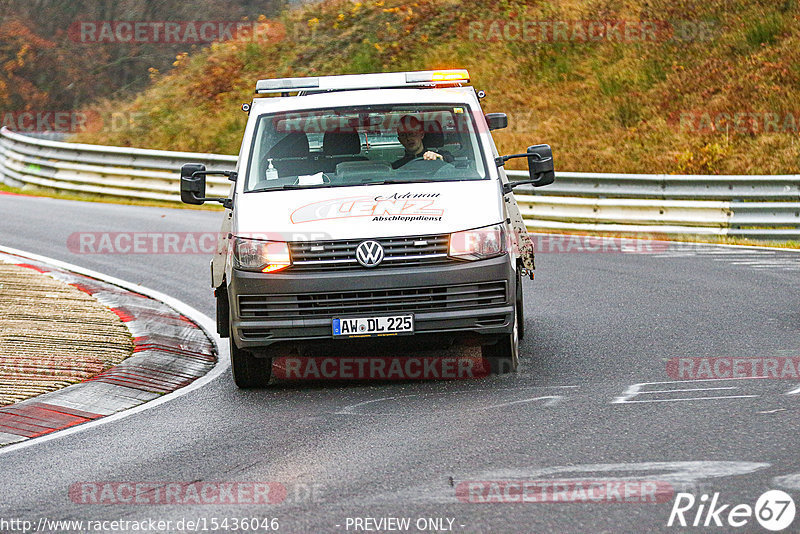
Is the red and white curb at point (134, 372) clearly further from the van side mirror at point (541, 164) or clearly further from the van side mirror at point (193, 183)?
the van side mirror at point (541, 164)

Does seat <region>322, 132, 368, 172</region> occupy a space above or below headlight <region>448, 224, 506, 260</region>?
above

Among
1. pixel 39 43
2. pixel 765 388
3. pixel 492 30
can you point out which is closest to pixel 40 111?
pixel 39 43

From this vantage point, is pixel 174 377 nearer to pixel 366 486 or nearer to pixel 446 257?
pixel 446 257

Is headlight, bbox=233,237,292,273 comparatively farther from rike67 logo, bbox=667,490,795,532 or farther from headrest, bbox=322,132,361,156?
rike67 logo, bbox=667,490,795,532

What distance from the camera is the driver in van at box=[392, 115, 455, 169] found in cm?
903

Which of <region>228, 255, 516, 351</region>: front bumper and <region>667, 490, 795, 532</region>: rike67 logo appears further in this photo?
<region>228, 255, 516, 351</region>: front bumper

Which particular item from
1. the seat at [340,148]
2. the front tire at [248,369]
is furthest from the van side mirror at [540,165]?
the front tire at [248,369]

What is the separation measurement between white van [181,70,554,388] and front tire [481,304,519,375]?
0.03 ft

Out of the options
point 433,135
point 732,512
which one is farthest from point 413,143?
point 732,512

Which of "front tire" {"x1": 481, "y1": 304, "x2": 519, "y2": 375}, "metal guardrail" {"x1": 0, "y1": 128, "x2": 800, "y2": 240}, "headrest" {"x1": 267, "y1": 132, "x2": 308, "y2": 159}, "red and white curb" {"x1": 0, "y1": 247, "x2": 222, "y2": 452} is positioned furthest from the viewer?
"metal guardrail" {"x1": 0, "y1": 128, "x2": 800, "y2": 240}

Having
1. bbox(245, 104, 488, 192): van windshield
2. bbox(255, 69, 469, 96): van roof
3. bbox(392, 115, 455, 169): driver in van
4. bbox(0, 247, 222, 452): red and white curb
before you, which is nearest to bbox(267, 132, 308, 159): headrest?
bbox(245, 104, 488, 192): van windshield

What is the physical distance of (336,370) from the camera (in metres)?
9.03

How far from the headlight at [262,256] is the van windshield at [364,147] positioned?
2.58ft

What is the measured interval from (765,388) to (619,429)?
1.51 metres
